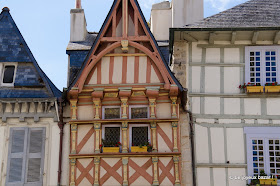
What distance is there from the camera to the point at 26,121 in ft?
51.6

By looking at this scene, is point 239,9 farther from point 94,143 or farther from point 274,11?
point 94,143

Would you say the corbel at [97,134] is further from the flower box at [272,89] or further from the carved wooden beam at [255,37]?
the carved wooden beam at [255,37]

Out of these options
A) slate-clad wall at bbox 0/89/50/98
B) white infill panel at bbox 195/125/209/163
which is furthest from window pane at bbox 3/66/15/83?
white infill panel at bbox 195/125/209/163

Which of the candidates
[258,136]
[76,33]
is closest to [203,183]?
[258,136]

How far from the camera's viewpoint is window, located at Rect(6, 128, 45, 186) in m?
15.2

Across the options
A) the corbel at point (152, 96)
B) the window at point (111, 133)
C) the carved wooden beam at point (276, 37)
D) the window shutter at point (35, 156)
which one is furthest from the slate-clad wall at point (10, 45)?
the carved wooden beam at point (276, 37)

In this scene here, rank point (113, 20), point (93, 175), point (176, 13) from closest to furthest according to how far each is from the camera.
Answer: point (93, 175) < point (113, 20) < point (176, 13)

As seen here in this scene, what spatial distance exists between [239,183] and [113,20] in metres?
5.76

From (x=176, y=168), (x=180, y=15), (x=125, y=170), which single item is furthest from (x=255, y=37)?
(x=125, y=170)

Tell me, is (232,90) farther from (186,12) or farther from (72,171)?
(72,171)

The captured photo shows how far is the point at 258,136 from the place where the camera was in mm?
15609

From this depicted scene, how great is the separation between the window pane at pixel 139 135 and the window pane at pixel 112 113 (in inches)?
23.4

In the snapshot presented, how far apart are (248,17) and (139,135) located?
4912 mm

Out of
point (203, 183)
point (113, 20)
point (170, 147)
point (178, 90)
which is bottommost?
point (203, 183)
